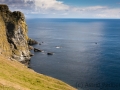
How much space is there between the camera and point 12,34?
6024 inches

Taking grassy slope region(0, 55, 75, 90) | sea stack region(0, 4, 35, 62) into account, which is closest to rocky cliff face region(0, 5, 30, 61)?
sea stack region(0, 4, 35, 62)

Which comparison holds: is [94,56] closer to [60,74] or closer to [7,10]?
[60,74]

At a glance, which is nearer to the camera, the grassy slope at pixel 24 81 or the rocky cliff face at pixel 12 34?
the grassy slope at pixel 24 81

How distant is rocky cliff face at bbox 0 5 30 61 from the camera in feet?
484

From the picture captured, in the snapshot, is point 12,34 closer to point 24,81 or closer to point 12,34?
point 12,34

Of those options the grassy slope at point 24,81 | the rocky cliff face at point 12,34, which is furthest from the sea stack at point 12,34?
the grassy slope at point 24,81

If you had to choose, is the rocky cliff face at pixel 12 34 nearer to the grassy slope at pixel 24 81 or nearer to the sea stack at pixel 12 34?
the sea stack at pixel 12 34

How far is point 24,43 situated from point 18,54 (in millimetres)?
15656

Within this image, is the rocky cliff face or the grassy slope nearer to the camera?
the grassy slope

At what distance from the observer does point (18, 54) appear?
150125 millimetres

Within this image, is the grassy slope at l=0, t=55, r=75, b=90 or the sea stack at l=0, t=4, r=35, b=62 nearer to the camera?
the grassy slope at l=0, t=55, r=75, b=90

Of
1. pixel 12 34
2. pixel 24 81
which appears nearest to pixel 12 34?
pixel 12 34

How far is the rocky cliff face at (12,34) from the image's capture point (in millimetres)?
147625

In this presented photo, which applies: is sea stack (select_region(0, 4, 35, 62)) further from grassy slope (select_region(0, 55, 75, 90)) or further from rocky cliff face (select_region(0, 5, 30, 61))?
grassy slope (select_region(0, 55, 75, 90))
